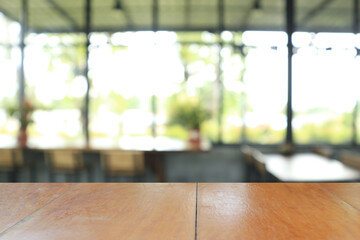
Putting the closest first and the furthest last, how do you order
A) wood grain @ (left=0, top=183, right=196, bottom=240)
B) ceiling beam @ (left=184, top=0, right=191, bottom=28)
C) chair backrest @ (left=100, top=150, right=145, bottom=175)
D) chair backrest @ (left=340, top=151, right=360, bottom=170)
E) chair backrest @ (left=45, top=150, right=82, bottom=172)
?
wood grain @ (left=0, top=183, right=196, bottom=240) → chair backrest @ (left=340, top=151, right=360, bottom=170) → chair backrest @ (left=100, top=150, right=145, bottom=175) → chair backrest @ (left=45, top=150, right=82, bottom=172) → ceiling beam @ (left=184, top=0, right=191, bottom=28)

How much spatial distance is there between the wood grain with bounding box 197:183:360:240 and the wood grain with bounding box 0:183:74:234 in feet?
1.74

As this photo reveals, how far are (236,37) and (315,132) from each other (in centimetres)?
223

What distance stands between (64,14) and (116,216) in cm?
569

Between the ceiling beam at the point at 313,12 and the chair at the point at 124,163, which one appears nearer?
the chair at the point at 124,163

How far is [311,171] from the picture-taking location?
2945 mm

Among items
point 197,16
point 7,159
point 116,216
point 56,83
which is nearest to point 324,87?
point 197,16

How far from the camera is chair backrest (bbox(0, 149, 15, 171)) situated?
3.84 metres

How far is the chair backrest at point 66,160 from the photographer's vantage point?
3.72 m

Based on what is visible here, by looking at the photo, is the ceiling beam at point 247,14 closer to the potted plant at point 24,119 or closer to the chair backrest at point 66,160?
the chair backrest at point 66,160

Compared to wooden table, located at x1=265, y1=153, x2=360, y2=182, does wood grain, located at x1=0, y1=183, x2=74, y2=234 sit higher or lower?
higher

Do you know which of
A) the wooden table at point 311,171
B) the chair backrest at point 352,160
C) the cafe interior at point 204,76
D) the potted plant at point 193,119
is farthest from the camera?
the cafe interior at point 204,76

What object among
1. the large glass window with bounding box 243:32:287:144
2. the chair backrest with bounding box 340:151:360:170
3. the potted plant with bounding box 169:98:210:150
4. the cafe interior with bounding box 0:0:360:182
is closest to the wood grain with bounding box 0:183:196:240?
the chair backrest with bounding box 340:151:360:170

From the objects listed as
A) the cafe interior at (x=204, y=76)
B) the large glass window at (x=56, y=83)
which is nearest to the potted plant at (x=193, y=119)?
the cafe interior at (x=204, y=76)

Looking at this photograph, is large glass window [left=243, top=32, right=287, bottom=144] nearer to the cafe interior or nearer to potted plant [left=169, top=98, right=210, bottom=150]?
the cafe interior
